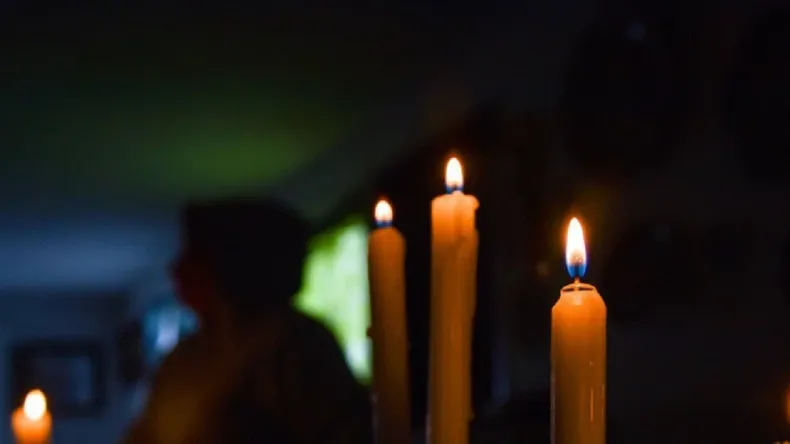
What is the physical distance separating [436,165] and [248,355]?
0.87ft

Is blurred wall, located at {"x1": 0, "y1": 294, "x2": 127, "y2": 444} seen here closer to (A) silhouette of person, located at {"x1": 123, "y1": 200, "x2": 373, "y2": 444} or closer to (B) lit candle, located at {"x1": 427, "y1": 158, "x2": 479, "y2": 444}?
(A) silhouette of person, located at {"x1": 123, "y1": 200, "x2": 373, "y2": 444}

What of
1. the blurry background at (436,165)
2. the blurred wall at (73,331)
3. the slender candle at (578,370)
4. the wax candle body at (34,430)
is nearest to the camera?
the slender candle at (578,370)

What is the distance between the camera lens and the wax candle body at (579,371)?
31cm

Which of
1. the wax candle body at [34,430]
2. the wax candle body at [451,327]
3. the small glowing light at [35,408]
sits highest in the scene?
the wax candle body at [451,327]

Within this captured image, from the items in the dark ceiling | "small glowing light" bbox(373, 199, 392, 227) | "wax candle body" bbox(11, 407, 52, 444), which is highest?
the dark ceiling

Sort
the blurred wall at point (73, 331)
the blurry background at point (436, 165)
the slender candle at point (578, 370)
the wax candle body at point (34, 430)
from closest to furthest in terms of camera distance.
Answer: the slender candle at point (578, 370)
the wax candle body at point (34, 430)
the blurry background at point (436, 165)
the blurred wall at point (73, 331)

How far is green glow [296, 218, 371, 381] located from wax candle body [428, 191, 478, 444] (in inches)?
15.0

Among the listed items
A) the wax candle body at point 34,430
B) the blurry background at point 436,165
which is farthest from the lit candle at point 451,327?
the blurry background at point 436,165

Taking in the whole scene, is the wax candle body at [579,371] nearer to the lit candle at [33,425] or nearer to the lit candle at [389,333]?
the lit candle at [389,333]

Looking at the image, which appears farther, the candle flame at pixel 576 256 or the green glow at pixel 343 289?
the green glow at pixel 343 289

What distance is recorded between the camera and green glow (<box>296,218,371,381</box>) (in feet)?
2.61

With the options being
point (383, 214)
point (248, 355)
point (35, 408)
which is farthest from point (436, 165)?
point (35, 408)

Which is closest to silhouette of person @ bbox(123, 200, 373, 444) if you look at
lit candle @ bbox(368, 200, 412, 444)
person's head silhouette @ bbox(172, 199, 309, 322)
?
person's head silhouette @ bbox(172, 199, 309, 322)

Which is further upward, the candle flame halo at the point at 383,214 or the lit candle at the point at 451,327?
the candle flame halo at the point at 383,214
